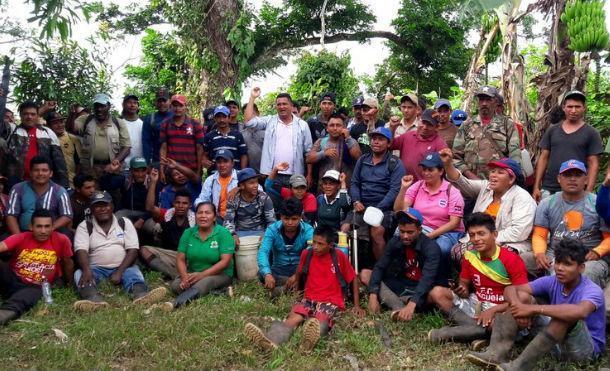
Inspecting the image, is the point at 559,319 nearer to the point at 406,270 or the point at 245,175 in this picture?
the point at 406,270

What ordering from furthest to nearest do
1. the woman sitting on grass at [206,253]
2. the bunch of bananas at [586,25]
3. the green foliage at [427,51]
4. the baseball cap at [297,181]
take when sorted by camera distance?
the green foliage at [427,51], the bunch of bananas at [586,25], the baseball cap at [297,181], the woman sitting on grass at [206,253]

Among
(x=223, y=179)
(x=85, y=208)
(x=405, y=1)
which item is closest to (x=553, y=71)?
(x=223, y=179)

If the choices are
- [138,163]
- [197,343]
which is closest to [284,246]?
[197,343]

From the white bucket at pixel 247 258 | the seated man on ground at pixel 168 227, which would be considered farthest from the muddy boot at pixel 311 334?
the seated man on ground at pixel 168 227

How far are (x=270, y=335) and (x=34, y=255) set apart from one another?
290 centimetres

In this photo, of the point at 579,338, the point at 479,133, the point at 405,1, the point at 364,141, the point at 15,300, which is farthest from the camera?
the point at 405,1

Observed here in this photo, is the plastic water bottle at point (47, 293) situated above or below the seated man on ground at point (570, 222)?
below

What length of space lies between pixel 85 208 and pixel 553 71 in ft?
20.7

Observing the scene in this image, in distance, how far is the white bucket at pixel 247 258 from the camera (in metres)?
7.05

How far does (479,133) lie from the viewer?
7160 mm

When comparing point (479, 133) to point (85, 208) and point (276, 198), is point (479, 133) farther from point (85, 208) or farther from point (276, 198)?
point (85, 208)

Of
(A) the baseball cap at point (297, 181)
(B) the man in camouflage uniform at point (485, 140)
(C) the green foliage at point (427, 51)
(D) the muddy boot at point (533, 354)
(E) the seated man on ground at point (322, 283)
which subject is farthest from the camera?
(C) the green foliage at point (427, 51)

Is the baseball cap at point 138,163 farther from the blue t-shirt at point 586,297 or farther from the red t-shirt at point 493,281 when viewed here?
the blue t-shirt at point 586,297

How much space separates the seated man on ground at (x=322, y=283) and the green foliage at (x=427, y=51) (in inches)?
527
